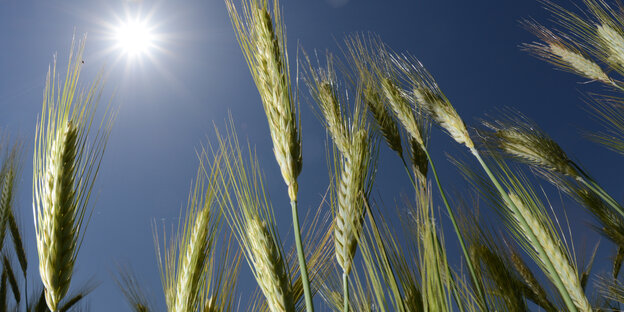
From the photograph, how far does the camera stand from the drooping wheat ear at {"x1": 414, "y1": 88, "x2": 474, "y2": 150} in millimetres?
2056

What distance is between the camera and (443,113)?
218 centimetres

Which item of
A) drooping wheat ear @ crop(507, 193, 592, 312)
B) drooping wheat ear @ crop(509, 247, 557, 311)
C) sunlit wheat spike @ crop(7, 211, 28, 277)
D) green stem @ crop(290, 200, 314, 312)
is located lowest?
drooping wheat ear @ crop(509, 247, 557, 311)

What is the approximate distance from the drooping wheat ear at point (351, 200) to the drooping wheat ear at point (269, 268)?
0.18 metres

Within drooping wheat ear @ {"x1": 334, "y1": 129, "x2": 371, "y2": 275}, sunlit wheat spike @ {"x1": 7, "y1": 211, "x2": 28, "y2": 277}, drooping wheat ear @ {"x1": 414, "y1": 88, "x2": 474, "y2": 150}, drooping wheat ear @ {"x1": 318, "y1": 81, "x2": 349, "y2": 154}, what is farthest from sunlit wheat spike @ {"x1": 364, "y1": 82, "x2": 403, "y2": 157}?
sunlit wheat spike @ {"x1": 7, "y1": 211, "x2": 28, "y2": 277}

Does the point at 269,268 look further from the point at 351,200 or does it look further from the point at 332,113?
the point at 332,113

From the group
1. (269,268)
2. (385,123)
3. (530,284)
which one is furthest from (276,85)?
(530,284)

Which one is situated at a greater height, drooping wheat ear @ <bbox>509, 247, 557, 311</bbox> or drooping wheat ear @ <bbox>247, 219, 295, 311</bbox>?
drooping wheat ear @ <bbox>247, 219, 295, 311</bbox>

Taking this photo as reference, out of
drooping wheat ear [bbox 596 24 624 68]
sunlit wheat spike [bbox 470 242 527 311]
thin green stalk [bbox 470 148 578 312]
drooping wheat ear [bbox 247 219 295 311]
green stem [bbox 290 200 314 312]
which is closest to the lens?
green stem [bbox 290 200 314 312]

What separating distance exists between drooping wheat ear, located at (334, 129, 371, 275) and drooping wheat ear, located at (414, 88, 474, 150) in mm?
950

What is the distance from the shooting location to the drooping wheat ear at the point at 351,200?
113cm

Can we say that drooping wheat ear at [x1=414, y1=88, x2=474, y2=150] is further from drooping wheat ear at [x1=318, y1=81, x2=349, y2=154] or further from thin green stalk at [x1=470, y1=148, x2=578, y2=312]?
drooping wheat ear at [x1=318, y1=81, x2=349, y2=154]

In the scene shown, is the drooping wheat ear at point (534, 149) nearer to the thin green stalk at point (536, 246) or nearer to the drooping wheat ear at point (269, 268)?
the thin green stalk at point (536, 246)

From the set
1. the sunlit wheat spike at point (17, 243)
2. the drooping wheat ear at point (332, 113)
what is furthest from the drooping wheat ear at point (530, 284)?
the sunlit wheat spike at point (17, 243)

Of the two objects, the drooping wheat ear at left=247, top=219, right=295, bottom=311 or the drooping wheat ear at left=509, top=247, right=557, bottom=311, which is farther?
the drooping wheat ear at left=509, top=247, right=557, bottom=311
